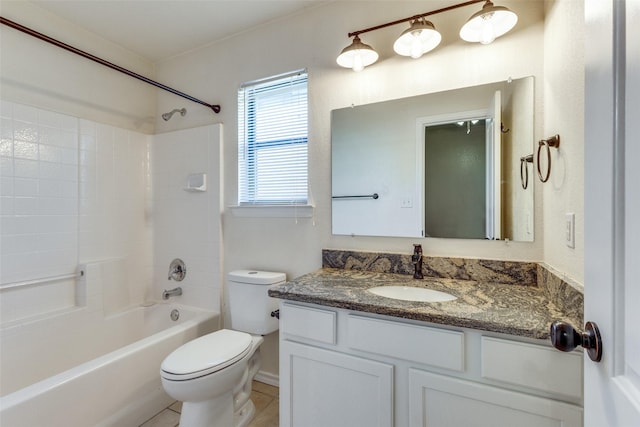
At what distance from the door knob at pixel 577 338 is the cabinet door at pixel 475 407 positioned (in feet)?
1.56

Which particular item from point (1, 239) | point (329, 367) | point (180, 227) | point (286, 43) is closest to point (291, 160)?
point (286, 43)

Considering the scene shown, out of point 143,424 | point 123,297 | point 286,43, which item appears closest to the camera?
point 143,424

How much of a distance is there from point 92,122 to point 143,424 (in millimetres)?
2009

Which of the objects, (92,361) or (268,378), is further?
(268,378)

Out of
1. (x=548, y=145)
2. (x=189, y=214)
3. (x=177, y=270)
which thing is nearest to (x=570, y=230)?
(x=548, y=145)

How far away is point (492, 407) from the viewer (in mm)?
956

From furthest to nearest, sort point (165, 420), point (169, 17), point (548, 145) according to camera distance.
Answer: point (169, 17) → point (165, 420) → point (548, 145)

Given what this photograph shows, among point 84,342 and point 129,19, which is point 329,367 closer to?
point 84,342

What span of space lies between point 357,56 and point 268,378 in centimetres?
212

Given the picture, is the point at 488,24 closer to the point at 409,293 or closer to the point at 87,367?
the point at 409,293

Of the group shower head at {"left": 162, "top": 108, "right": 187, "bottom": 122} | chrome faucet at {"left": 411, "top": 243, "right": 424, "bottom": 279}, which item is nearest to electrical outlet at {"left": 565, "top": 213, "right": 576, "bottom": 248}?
chrome faucet at {"left": 411, "top": 243, "right": 424, "bottom": 279}

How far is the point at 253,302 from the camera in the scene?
5.95 feet

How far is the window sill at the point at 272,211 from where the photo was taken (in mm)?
1877

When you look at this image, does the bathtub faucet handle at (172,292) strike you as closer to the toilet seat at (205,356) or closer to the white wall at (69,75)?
the toilet seat at (205,356)
